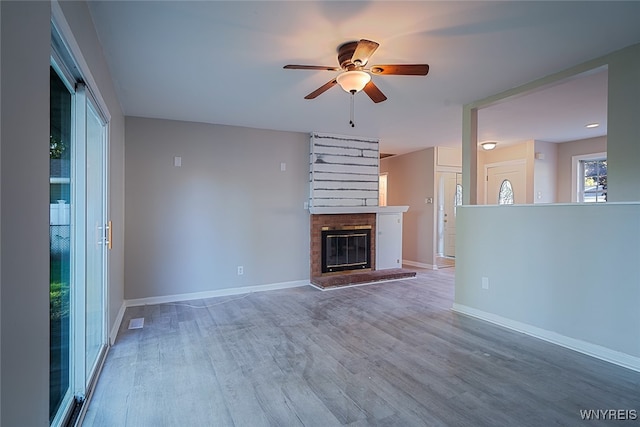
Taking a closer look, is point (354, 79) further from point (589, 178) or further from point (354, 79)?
point (589, 178)

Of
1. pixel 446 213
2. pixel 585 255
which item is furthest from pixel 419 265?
pixel 585 255

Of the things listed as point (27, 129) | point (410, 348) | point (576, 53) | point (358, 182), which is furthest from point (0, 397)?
point (358, 182)

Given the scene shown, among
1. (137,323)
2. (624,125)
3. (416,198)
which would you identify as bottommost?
(137,323)

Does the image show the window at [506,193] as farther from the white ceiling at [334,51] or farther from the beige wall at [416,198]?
the white ceiling at [334,51]

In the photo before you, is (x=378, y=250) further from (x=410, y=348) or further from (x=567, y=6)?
(x=567, y=6)

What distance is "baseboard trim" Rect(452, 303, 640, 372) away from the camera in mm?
2513

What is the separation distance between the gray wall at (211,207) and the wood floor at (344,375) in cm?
85

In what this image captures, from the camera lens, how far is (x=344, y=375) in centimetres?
240

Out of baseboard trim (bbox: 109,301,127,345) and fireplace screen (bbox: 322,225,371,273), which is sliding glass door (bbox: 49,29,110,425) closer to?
baseboard trim (bbox: 109,301,127,345)

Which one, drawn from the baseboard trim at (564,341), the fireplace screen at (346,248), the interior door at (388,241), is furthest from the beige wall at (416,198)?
the baseboard trim at (564,341)

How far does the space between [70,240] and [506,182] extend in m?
7.08

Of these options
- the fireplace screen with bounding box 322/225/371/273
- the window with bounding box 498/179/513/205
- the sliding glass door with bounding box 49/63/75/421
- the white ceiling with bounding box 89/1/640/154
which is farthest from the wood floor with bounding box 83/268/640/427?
the window with bounding box 498/179/513/205

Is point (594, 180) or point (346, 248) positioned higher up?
point (594, 180)

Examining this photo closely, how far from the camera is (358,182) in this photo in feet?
18.8
